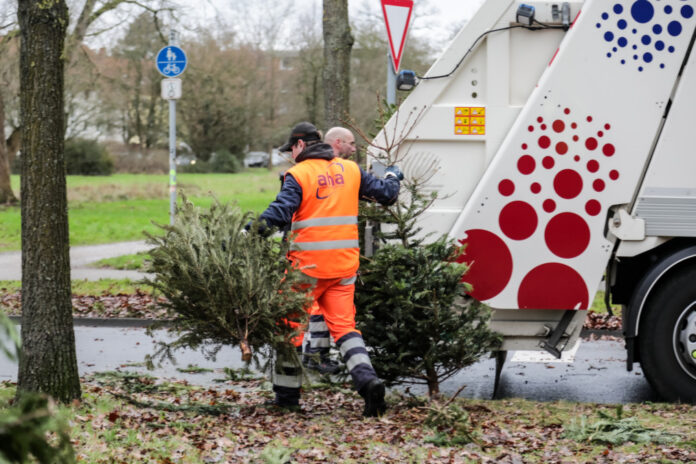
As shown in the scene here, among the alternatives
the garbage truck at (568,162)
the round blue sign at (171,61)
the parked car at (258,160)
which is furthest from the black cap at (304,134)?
the parked car at (258,160)

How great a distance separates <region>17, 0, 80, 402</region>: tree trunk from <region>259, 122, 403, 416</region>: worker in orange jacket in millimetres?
1196

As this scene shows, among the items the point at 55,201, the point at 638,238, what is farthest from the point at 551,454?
the point at 55,201

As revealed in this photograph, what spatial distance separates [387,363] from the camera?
16.7ft

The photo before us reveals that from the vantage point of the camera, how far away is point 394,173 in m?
5.15

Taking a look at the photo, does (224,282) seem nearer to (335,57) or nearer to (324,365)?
(324,365)

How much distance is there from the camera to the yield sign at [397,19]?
6633 millimetres

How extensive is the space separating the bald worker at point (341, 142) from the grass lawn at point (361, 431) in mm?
1493

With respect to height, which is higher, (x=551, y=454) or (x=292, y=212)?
(x=292, y=212)

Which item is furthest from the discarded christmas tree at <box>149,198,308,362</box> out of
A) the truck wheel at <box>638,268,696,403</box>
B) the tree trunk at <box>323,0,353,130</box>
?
the tree trunk at <box>323,0,353,130</box>

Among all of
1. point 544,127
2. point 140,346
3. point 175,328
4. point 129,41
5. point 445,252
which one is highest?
point 129,41

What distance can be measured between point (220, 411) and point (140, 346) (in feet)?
9.78

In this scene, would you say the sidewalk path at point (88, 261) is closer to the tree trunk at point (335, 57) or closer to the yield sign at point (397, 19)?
the tree trunk at point (335, 57)

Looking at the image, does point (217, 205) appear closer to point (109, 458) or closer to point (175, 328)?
point (175, 328)

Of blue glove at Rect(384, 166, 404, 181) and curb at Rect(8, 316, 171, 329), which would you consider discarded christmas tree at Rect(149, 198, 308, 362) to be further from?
curb at Rect(8, 316, 171, 329)
